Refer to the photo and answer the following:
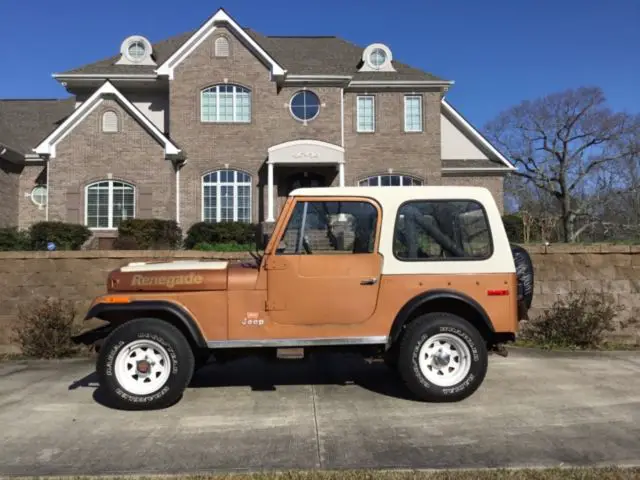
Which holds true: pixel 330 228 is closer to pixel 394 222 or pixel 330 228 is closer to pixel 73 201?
pixel 394 222

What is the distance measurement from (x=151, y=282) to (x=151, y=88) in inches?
752

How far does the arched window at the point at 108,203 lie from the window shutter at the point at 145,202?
Result: 0.33 m

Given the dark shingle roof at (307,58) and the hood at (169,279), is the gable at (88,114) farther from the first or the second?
the hood at (169,279)

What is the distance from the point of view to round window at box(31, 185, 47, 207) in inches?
858

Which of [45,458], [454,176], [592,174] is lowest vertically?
[45,458]

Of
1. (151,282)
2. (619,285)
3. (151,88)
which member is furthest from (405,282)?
(151,88)

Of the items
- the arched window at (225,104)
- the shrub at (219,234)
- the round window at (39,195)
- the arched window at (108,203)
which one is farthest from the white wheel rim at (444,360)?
the round window at (39,195)

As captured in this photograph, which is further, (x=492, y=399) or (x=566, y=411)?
(x=492, y=399)

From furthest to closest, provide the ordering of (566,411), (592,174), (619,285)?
(592,174), (619,285), (566,411)

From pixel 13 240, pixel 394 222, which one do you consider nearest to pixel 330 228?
pixel 394 222

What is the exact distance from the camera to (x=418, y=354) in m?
5.32

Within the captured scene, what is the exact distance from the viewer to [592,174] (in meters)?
43.0

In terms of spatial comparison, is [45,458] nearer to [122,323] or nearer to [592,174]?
[122,323]

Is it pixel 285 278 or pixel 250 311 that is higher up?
pixel 285 278
